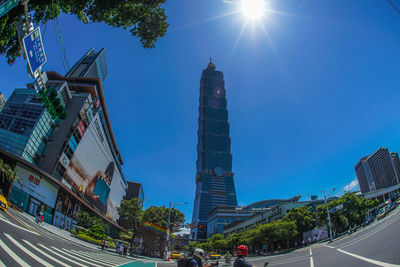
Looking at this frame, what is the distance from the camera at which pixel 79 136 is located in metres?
51.2

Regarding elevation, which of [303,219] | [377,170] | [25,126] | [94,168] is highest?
[377,170]

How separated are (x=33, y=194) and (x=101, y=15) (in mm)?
36210

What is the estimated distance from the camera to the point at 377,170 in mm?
150625

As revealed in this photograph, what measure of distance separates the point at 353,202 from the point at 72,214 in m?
59.9

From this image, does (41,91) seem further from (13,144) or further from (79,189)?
(79,189)

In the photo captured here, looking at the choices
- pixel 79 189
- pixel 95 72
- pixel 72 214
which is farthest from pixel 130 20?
pixel 95 72

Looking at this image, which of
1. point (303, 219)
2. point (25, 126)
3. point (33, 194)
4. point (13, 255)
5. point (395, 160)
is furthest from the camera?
point (395, 160)

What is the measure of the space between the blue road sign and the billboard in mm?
47298

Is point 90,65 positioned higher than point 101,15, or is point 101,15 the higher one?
point 90,65

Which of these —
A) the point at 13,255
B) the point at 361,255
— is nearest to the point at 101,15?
the point at 13,255

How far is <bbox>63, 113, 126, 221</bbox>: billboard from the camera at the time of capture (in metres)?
50.6

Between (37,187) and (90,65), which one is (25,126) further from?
(90,65)

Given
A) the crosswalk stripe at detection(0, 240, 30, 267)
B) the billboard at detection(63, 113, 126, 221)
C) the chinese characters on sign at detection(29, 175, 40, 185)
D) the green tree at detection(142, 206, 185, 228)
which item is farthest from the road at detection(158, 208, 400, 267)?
the billboard at detection(63, 113, 126, 221)

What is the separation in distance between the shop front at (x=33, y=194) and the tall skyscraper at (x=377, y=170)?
181684mm
